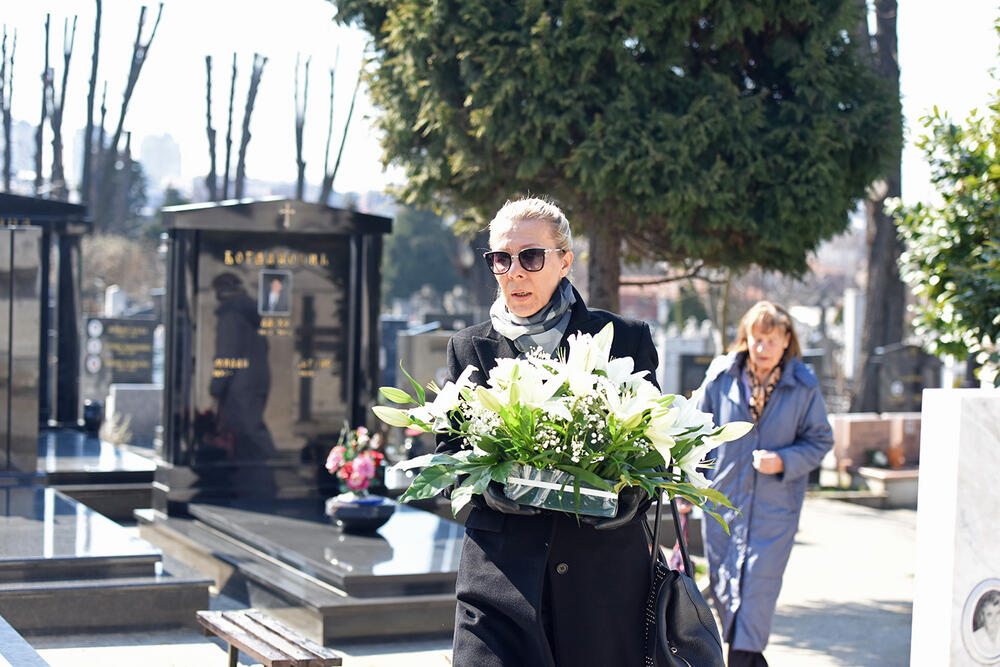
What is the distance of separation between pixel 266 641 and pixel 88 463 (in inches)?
277

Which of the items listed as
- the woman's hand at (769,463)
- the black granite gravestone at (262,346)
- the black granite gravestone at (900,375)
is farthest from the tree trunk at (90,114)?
the woman's hand at (769,463)

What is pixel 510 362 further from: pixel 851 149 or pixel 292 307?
pixel 292 307

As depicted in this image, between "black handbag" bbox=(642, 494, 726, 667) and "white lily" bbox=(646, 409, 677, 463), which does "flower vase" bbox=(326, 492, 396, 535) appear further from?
"white lily" bbox=(646, 409, 677, 463)

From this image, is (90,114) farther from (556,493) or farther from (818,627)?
(556,493)

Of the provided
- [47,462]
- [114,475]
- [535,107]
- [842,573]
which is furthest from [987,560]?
[47,462]

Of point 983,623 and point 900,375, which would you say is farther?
point 900,375

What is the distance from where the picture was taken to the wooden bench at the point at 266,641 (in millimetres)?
4758

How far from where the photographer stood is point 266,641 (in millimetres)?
5031

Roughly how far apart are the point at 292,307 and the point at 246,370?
0.65 meters

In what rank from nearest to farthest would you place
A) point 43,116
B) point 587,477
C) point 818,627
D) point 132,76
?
point 587,477 → point 818,627 → point 132,76 → point 43,116

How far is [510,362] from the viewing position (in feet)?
9.50

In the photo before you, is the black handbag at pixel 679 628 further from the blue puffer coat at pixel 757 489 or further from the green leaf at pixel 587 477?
the blue puffer coat at pixel 757 489

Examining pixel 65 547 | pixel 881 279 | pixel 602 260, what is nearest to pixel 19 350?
pixel 65 547

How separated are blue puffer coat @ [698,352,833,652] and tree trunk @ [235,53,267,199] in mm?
37617
